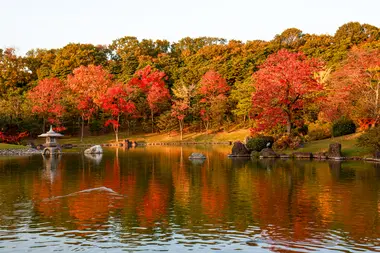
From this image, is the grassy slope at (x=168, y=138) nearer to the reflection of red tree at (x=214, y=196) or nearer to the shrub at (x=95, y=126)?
the shrub at (x=95, y=126)

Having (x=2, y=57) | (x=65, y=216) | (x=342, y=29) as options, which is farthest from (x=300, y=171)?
(x=342, y=29)

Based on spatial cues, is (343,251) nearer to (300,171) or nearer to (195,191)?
(195,191)

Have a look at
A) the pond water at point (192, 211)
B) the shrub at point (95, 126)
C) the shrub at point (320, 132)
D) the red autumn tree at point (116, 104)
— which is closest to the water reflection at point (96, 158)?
the pond water at point (192, 211)

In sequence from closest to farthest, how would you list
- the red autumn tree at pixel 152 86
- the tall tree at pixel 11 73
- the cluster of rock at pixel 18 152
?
the cluster of rock at pixel 18 152
the red autumn tree at pixel 152 86
the tall tree at pixel 11 73

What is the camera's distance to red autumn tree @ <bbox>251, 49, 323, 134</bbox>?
35.9 meters

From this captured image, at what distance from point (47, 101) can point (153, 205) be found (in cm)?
4640

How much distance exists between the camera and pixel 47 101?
57.8 meters

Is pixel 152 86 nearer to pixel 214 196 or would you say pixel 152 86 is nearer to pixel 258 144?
pixel 258 144

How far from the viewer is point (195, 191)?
17875 millimetres

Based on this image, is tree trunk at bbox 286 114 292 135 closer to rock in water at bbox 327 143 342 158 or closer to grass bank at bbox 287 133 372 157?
grass bank at bbox 287 133 372 157

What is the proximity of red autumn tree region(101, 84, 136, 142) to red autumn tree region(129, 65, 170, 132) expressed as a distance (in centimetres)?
356

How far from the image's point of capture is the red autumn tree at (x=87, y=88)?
2384 inches

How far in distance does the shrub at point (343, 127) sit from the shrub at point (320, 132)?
1.66 metres

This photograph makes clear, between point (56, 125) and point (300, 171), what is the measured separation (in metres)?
41.8
